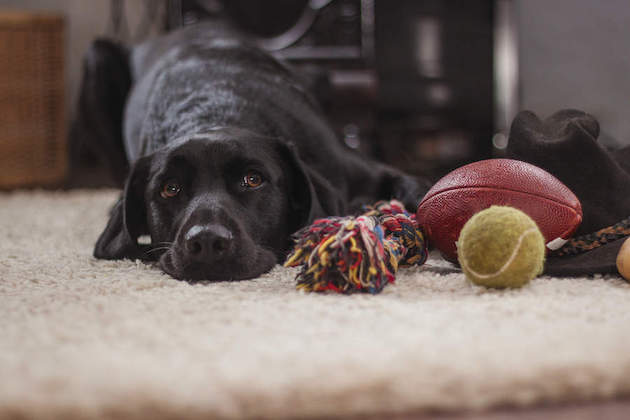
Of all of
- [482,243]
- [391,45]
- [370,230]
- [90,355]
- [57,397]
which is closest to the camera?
[57,397]

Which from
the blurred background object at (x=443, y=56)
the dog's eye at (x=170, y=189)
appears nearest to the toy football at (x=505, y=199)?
the dog's eye at (x=170, y=189)

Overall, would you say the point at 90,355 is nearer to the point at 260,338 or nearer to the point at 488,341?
the point at 260,338

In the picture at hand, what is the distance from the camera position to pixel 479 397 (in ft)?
2.73

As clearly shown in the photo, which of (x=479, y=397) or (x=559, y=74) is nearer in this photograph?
(x=479, y=397)

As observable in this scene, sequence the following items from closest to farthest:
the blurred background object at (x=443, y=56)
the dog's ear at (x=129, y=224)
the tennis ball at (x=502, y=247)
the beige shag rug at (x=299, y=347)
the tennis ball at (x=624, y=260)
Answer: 1. the beige shag rug at (x=299, y=347)
2. the tennis ball at (x=502, y=247)
3. the tennis ball at (x=624, y=260)
4. the dog's ear at (x=129, y=224)
5. the blurred background object at (x=443, y=56)

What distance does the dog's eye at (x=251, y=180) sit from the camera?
170 centimetres

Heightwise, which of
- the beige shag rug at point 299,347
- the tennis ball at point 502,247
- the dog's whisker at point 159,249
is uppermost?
the tennis ball at point 502,247

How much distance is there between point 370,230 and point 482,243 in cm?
22

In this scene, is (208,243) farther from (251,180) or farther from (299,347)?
(299,347)

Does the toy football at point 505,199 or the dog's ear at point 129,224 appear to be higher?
the toy football at point 505,199

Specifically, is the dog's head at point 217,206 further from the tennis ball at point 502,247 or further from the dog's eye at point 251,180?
the tennis ball at point 502,247

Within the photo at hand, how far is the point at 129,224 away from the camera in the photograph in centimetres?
182

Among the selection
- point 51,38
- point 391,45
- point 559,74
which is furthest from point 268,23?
point 559,74

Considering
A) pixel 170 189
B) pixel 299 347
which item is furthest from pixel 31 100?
pixel 299 347
